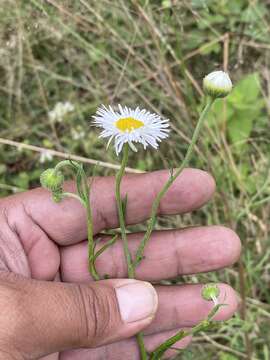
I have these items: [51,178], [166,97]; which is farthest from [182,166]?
[166,97]

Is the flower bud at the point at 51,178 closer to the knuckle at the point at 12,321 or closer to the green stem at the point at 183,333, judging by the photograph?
the knuckle at the point at 12,321

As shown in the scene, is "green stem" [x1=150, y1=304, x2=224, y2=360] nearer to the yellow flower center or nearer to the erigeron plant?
the erigeron plant

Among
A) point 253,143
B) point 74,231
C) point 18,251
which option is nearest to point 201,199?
point 74,231

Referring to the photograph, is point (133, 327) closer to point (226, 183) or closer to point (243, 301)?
point (243, 301)

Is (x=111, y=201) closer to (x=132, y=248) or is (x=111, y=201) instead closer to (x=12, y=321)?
(x=132, y=248)

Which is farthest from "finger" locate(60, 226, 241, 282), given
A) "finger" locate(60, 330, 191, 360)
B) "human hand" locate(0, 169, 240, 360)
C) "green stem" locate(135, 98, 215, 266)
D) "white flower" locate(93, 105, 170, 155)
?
"white flower" locate(93, 105, 170, 155)

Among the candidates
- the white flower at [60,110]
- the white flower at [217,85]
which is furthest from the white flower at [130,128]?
the white flower at [60,110]
